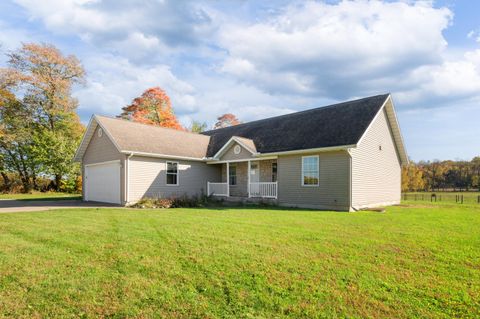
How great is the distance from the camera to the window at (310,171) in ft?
48.1

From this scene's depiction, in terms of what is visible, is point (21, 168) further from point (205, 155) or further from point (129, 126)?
point (205, 155)

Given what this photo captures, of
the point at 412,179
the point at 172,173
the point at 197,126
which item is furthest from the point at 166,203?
the point at 412,179

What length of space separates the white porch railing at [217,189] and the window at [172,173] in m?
2.38

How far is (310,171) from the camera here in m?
14.9

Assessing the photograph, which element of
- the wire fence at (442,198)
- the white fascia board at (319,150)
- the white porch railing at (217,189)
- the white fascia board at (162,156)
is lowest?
the wire fence at (442,198)

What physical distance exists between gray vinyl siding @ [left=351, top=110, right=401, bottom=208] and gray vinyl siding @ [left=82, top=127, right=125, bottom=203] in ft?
38.3

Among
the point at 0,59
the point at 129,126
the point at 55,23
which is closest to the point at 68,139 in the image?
the point at 0,59

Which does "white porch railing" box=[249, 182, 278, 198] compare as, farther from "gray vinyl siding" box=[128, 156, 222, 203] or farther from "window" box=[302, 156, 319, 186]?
"gray vinyl siding" box=[128, 156, 222, 203]

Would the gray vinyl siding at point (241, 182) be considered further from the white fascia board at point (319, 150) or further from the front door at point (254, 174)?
the white fascia board at point (319, 150)

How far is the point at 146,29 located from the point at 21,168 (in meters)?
22.5

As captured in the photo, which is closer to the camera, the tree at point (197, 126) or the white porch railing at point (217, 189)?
the white porch railing at point (217, 189)

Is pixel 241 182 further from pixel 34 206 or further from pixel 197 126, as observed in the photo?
pixel 197 126

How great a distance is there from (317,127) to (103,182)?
41.9ft

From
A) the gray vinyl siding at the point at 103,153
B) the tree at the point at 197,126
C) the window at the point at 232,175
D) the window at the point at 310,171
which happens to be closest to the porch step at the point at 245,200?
the window at the point at 232,175
